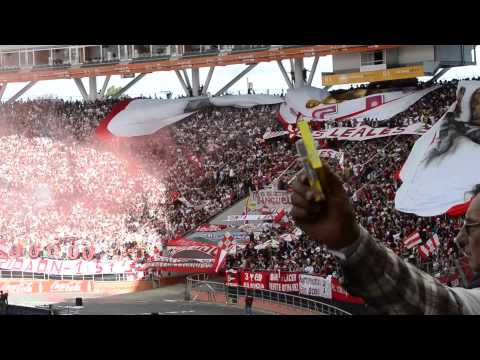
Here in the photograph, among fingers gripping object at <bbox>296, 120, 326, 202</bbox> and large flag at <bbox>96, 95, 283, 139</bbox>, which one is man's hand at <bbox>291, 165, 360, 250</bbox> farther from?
large flag at <bbox>96, 95, 283, 139</bbox>

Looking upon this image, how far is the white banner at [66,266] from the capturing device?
Result: 1292 centimetres

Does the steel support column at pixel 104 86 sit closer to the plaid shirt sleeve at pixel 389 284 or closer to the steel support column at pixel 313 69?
the steel support column at pixel 313 69

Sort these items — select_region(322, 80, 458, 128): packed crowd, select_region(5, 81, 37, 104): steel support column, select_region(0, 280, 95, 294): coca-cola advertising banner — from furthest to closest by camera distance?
select_region(5, 81, 37, 104): steel support column, select_region(322, 80, 458, 128): packed crowd, select_region(0, 280, 95, 294): coca-cola advertising banner

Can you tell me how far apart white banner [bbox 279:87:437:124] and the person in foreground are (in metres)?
12.2

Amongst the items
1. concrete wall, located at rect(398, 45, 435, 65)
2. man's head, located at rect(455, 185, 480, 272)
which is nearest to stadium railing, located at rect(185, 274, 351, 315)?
concrete wall, located at rect(398, 45, 435, 65)

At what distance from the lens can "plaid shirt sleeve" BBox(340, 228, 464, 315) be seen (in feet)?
5.96

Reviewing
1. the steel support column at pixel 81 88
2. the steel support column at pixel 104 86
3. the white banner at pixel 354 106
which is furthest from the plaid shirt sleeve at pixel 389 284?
the steel support column at pixel 81 88

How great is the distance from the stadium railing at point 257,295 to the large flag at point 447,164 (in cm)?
203
